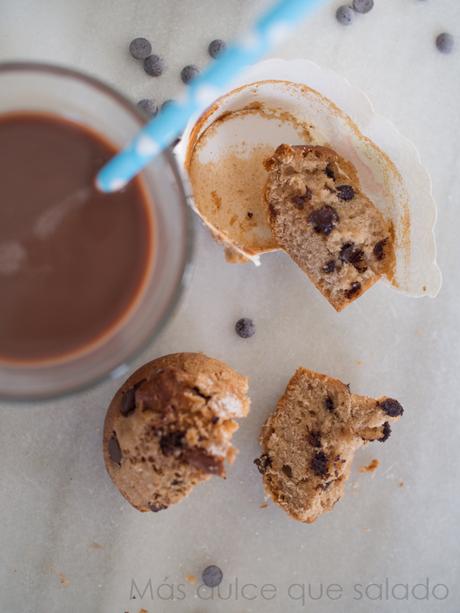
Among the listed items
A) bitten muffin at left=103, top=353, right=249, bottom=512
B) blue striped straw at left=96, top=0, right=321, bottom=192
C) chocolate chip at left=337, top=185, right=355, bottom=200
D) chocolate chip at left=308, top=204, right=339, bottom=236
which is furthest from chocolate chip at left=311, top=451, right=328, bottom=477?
blue striped straw at left=96, top=0, right=321, bottom=192

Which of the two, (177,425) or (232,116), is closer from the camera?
(177,425)

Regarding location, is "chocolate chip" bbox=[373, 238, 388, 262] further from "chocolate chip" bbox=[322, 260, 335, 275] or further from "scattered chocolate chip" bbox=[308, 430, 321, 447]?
"scattered chocolate chip" bbox=[308, 430, 321, 447]

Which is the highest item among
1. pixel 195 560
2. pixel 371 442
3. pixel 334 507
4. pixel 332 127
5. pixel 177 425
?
pixel 332 127

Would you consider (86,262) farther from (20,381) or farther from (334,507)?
(334,507)

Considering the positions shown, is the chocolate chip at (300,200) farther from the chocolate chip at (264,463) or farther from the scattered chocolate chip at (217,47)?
the chocolate chip at (264,463)

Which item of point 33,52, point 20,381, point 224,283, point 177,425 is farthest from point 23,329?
point 33,52

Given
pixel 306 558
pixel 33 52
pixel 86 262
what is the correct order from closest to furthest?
pixel 86 262 < pixel 33 52 < pixel 306 558

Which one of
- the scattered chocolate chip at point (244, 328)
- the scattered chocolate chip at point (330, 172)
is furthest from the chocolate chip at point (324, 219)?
the scattered chocolate chip at point (244, 328)
